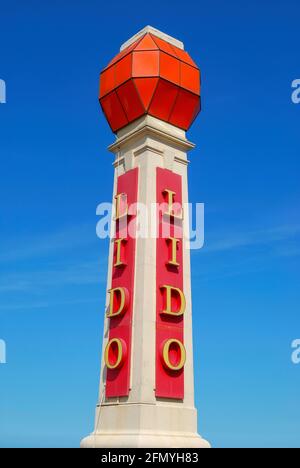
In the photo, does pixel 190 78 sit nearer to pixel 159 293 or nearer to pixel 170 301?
pixel 159 293

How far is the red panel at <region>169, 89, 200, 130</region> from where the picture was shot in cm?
2891

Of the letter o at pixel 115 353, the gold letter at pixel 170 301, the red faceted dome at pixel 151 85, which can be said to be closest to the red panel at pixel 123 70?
the red faceted dome at pixel 151 85

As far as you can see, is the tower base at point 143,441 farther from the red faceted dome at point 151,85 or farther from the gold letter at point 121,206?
the red faceted dome at point 151,85

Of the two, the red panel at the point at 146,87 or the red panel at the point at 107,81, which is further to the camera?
the red panel at the point at 107,81

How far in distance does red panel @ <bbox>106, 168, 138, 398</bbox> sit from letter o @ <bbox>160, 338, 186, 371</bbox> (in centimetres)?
163

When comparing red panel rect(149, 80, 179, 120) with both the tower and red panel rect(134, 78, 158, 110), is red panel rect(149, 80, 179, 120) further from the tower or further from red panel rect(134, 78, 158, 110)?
red panel rect(134, 78, 158, 110)

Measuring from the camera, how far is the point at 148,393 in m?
23.0

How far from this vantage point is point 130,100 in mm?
28281

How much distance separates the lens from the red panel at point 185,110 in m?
28.9

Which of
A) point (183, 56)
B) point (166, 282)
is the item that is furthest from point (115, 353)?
point (183, 56)
